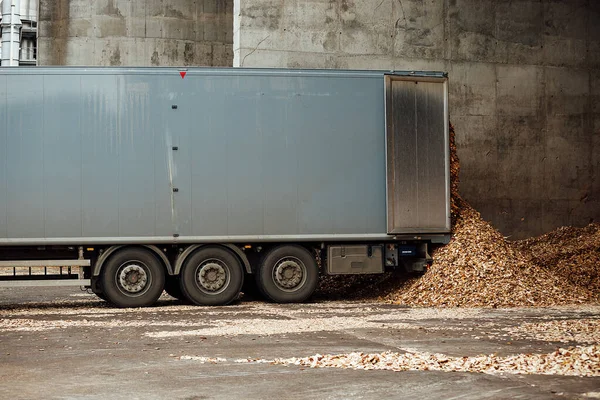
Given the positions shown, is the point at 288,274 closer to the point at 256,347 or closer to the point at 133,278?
the point at 133,278

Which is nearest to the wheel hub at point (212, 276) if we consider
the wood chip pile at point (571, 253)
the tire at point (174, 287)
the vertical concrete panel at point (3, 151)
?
the tire at point (174, 287)

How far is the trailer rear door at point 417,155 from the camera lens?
16.3m

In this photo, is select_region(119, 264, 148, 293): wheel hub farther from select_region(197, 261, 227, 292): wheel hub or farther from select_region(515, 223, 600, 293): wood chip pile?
select_region(515, 223, 600, 293): wood chip pile

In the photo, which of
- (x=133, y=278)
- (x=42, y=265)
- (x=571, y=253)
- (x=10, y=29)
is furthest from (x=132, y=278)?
(x=10, y=29)

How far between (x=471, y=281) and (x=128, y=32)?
14.2 metres

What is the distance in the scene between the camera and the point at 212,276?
15.8 metres

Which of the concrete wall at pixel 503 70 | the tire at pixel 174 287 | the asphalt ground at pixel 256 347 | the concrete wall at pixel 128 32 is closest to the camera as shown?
the asphalt ground at pixel 256 347

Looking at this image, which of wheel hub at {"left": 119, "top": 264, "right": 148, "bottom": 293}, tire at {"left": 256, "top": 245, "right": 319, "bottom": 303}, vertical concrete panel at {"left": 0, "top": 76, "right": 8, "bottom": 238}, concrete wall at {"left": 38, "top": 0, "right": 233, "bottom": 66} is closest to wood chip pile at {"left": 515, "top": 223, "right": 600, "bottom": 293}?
tire at {"left": 256, "top": 245, "right": 319, "bottom": 303}

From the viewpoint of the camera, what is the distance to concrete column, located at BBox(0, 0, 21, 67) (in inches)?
1585

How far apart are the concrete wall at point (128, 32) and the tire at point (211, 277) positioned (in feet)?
38.1

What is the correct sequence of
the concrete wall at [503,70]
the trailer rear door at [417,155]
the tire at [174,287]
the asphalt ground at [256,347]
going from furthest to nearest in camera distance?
the concrete wall at [503,70] → the tire at [174,287] → the trailer rear door at [417,155] → the asphalt ground at [256,347]

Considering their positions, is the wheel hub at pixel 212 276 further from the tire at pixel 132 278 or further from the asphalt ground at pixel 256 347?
the tire at pixel 132 278

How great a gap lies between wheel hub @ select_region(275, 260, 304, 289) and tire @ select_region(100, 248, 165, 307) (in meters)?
2.02

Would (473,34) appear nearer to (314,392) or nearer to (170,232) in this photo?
(170,232)
